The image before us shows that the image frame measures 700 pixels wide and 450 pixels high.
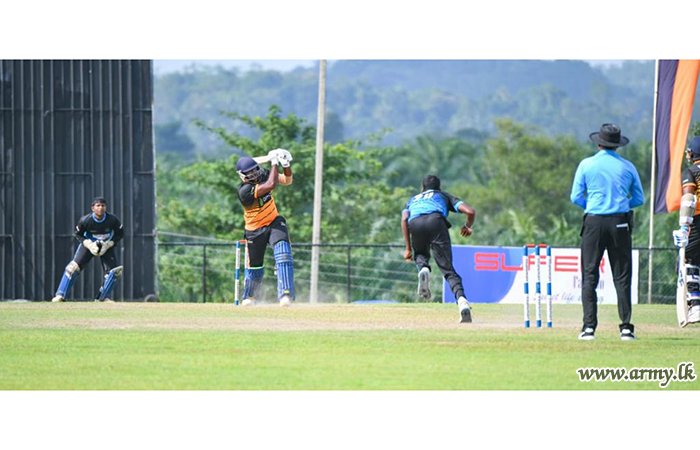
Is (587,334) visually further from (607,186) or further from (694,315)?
(694,315)

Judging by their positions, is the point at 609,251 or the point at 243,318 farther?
the point at 243,318

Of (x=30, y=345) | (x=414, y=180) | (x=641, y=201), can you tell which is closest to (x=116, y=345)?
(x=30, y=345)

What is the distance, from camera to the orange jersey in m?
16.8

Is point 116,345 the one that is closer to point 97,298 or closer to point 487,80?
point 97,298

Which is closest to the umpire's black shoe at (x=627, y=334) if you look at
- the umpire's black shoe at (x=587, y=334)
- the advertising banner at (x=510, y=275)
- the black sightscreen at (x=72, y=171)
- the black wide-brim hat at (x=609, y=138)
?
the umpire's black shoe at (x=587, y=334)

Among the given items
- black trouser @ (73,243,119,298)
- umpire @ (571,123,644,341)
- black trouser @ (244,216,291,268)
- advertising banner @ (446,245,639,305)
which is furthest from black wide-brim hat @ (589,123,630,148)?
advertising banner @ (446,245,639,305)

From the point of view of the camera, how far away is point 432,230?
1552 cm

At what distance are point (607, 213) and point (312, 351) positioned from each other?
3518mm

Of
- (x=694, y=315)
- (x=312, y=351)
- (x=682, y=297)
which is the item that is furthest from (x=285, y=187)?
(x=312, y=351)

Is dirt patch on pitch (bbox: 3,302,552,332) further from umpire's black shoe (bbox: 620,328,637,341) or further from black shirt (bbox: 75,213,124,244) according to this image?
umpire's black shoe (bbox: 620,328,637,341)

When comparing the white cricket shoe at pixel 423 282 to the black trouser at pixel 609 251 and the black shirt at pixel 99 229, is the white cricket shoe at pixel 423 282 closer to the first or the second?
the black trouser at pixel 609 251

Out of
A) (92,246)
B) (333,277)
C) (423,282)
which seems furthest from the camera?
(333,277)

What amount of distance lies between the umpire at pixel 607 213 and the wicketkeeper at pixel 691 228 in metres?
1.52

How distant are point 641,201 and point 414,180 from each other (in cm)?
8265
